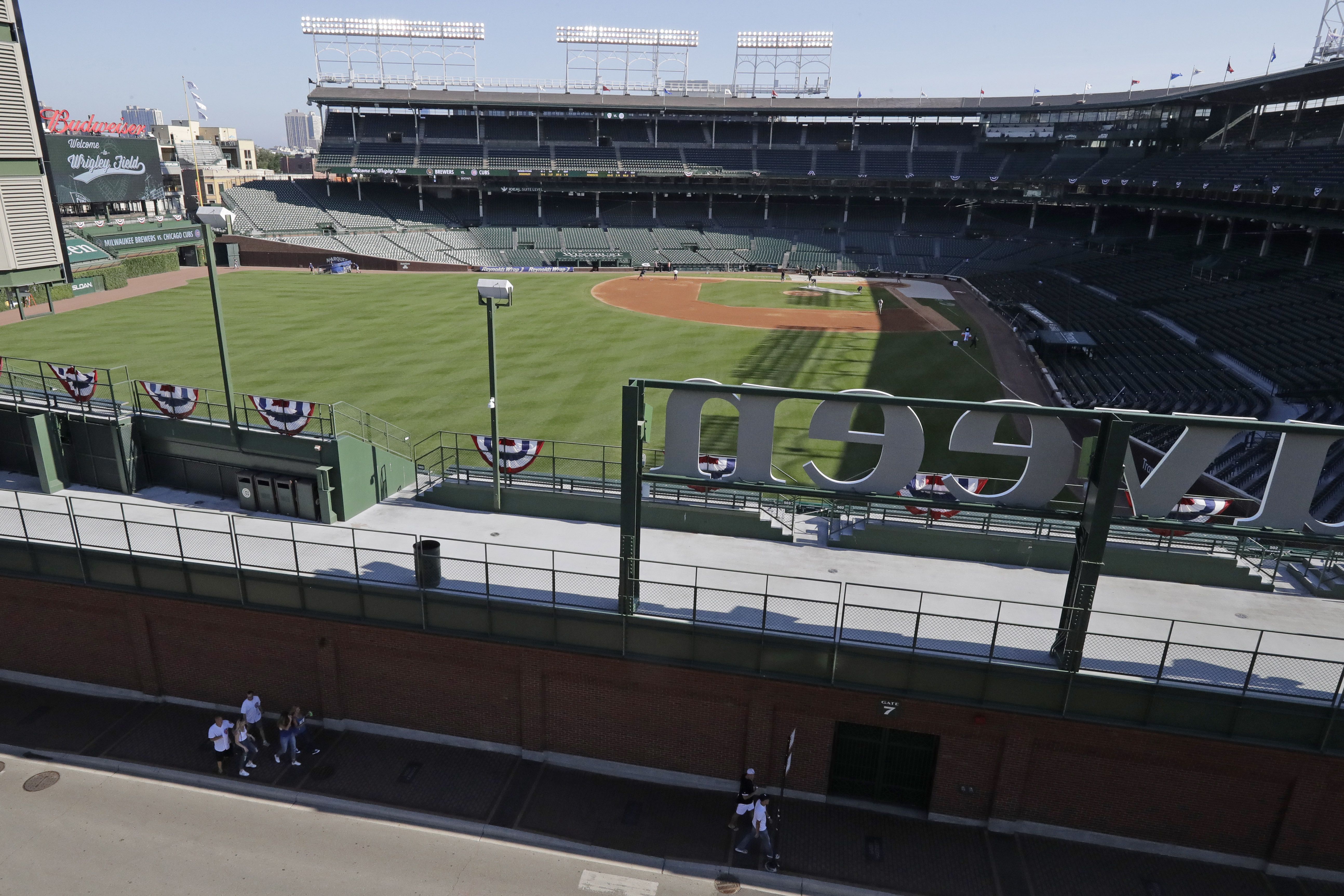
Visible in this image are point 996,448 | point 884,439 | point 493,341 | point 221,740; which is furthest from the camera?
point 493,341

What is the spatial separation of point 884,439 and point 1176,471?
14.1ft

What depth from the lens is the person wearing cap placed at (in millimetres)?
12859

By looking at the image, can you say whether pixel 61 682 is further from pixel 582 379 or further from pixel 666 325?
pixel 666 325

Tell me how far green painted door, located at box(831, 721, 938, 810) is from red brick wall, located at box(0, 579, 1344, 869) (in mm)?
252

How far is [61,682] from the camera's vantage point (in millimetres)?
16422

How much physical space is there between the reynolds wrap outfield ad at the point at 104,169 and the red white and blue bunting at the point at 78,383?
5173 cm

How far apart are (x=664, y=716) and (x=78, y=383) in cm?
1642

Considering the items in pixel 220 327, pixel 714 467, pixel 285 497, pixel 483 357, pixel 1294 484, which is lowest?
pixel 483 357

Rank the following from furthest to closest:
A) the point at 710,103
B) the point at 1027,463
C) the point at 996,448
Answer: the point at 710,103 → the point at 996,448 → the point at 1027,463

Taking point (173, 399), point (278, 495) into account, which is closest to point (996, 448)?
point (278, 495)

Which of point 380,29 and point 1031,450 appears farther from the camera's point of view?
point 380,29

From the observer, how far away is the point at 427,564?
44.1ft

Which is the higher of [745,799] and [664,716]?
[664,716]

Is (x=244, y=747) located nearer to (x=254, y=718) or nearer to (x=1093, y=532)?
(x=254, y=718)
